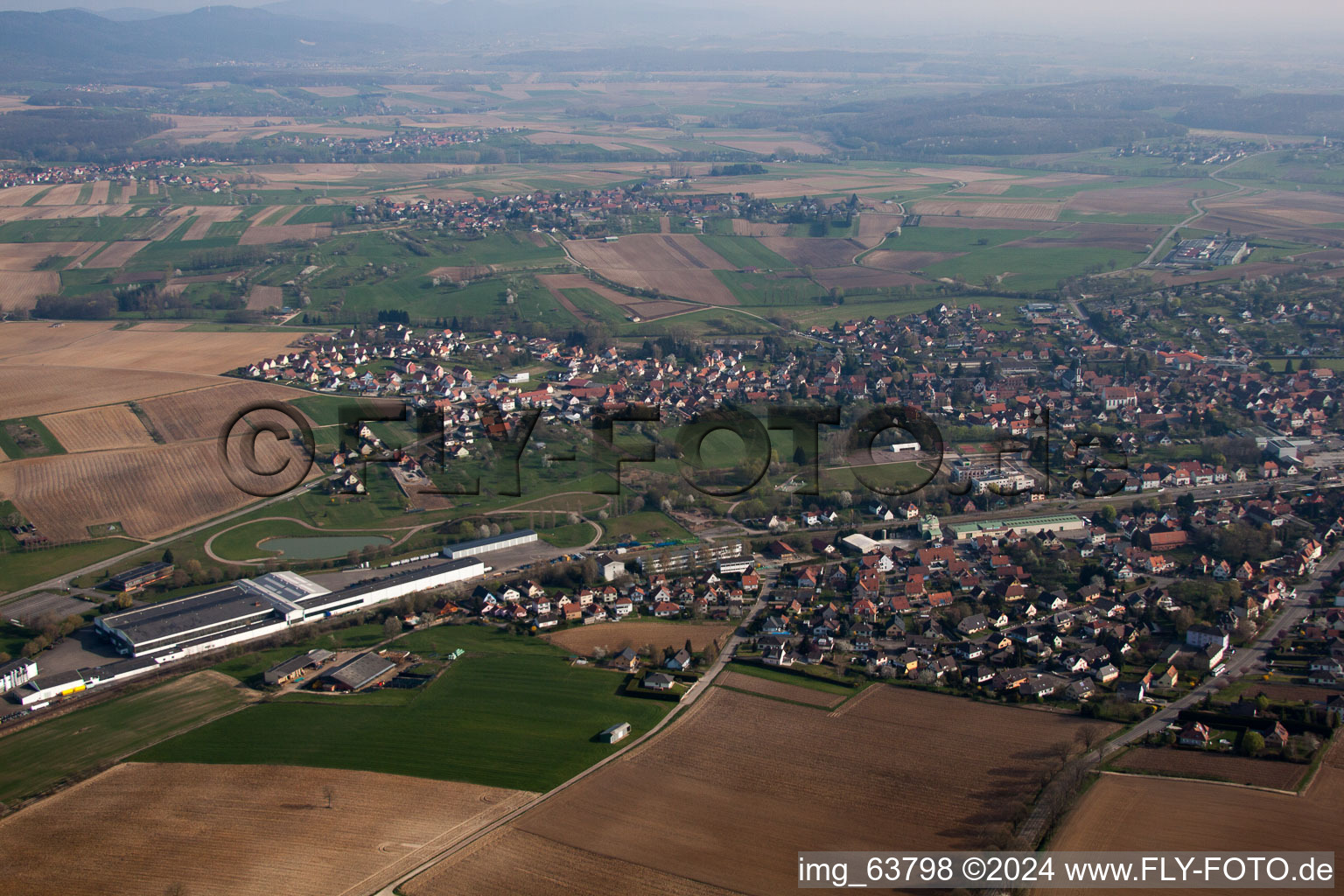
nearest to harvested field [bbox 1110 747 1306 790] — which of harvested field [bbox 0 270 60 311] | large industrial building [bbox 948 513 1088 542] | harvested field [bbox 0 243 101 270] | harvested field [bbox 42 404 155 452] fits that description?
large industrial building [bbox 948 513 1088 542]

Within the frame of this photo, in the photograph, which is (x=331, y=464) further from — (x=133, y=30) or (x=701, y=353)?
(x=133, y=30)

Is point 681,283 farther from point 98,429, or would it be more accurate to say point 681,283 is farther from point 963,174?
point 963,174

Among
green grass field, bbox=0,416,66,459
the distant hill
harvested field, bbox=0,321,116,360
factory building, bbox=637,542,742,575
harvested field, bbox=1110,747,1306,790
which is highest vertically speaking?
the distant hill

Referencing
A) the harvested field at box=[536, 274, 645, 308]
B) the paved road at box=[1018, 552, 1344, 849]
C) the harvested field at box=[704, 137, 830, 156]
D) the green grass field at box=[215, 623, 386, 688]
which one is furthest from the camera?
the harvested field at box=[704, 137, 830, 156]

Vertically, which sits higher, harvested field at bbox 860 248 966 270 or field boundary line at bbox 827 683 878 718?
harvested field at bbox 860 248 966 270

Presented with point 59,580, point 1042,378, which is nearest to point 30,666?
point 59,580

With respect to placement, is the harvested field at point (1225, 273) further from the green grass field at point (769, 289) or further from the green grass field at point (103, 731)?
the green grass field at point (103, 731)

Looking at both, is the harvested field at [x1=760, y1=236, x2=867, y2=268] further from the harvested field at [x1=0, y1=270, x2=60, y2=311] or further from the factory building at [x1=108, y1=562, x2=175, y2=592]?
the factory building at [x1=108, y1=562, x2=175, y2=592]
